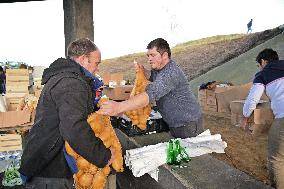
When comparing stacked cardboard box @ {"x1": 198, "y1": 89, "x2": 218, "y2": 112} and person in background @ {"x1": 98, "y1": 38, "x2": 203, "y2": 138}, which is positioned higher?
person in background @ {"x1": 98, "y1": 38, "x2": 203, "y2": 138}

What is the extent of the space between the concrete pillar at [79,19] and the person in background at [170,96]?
3248 millimetres

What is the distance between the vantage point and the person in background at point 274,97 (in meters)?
4.20

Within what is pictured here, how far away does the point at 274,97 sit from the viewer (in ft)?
14.1

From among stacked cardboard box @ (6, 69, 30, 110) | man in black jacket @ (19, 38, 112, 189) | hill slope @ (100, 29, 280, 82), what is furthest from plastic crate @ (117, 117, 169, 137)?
hill slope @ (100, 29, 280, 82)

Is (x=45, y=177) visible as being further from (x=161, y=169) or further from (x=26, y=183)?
(x=161, y=169)

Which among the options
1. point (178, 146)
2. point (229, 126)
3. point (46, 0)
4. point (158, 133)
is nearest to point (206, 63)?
point (229, 126)

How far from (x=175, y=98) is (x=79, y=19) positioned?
12.5 feet

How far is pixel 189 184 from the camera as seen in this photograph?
258 centimetres

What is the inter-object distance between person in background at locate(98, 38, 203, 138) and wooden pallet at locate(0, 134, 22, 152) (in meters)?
3.27

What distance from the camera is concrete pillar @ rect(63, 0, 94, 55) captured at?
652cm

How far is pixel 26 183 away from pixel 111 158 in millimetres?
802

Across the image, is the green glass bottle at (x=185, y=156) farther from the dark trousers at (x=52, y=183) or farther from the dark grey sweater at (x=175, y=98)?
the dark trousers at (x=52, y=183)

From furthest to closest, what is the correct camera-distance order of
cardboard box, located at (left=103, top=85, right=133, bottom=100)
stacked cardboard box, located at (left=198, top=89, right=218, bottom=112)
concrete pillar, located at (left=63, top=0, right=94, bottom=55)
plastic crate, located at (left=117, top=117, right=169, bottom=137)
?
stacked cardboard box, located at (left=198, top=89, right=218, bottom=112)
cardboard box, located at (left=103, top=85, right=133, bottom=100)
concrete pillar, located at (left=63, top=0, right=94, bottom=55)
plastic crate, located at (left=117, top=117, right=169, bottom=137)

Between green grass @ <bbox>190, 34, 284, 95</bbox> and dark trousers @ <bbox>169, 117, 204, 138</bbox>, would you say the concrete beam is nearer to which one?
dark trousers @ <bbox>169, 117, 204, 138</bbox>
